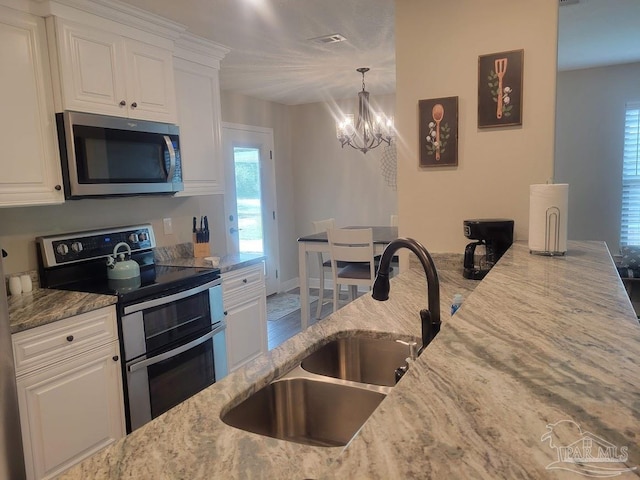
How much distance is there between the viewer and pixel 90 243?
107 inches

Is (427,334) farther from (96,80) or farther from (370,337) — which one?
(96,80)

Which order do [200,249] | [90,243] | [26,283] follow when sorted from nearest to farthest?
[26,283], [90,243], [200,249]

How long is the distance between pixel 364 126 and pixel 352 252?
133 cm

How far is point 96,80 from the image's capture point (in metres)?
2.46

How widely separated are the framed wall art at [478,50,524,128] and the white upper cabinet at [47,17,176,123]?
6.15ft

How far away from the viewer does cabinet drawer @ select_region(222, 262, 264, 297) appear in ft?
9.90

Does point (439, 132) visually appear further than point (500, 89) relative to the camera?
Yes

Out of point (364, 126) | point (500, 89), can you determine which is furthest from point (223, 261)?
point (364, 126)

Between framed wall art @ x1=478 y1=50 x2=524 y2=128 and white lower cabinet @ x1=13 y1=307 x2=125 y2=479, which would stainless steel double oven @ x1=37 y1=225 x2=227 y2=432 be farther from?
framed wall art @ x1=478 y1=50 x2=524 y2=128

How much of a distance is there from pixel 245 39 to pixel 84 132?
1.30 m

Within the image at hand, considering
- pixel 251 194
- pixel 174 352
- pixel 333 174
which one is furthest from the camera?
pixel 333 174

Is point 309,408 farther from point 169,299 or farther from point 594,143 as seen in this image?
point 594,143

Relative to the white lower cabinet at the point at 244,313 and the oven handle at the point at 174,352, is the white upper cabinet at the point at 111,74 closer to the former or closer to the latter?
the white lower cabinet at the point at 244,313

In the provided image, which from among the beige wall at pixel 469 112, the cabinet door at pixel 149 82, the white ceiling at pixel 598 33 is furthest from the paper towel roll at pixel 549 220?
the cabinet door at pixel 149 82
